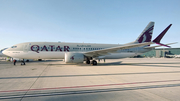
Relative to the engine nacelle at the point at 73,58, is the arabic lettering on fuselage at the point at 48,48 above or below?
above

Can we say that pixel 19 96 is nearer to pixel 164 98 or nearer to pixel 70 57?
pixel 164 98

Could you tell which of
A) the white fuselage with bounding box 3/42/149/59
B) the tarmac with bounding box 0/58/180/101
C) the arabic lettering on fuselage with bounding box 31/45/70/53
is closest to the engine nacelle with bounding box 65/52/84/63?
the white fuselage with bounding box 3/42/149/59

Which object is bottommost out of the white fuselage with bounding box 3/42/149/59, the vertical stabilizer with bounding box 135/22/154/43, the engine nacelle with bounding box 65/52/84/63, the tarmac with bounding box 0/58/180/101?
the tarmac with bounding box 0/58/180/101

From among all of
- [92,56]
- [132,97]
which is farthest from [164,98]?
[92,56]

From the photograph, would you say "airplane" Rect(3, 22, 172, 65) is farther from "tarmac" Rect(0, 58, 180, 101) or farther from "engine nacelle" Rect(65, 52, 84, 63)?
"tarmac" Rect(0, 58, 180, 101)

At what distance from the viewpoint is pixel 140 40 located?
20.3 m

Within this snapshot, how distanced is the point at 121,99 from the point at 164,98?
1.65 m

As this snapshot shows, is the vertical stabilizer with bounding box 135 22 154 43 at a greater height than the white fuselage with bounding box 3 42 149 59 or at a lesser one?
greater

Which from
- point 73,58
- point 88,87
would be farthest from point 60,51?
point 88,87

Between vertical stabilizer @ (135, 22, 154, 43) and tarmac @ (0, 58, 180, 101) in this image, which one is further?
vertical stabilizer @ (135, 22, 154, 43)

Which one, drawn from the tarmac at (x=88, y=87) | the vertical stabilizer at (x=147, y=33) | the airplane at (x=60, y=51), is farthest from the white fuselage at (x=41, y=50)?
the vertical stabilizer at (x=147, y=33)

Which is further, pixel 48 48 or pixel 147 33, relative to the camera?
pixel 147 33

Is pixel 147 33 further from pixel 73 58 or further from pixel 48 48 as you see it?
pixel 48 48

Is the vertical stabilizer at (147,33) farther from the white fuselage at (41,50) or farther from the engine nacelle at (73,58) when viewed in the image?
the engine nacelle at (73,58)
